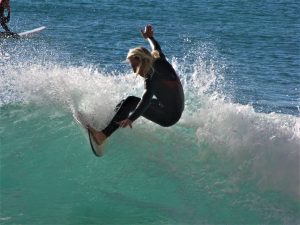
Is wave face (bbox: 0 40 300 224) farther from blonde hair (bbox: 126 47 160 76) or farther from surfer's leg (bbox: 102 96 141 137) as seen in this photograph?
blonde hair (bbox: 126 47 160 76)

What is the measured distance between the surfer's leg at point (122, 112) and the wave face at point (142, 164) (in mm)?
879

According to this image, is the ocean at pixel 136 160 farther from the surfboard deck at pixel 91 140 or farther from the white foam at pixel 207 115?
the surfboard deck at pixel 91 140

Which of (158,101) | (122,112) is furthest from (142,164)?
(122,112)

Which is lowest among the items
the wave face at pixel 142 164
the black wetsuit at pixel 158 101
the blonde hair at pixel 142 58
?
the wave face at pixel 142 164

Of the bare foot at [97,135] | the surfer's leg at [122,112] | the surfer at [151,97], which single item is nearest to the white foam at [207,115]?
the surfer at [151,97]

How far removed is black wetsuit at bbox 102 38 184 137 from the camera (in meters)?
6.93

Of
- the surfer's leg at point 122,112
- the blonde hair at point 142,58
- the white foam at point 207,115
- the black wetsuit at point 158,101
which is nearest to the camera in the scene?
the blonde hair at point 142,58

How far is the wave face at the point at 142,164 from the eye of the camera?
7.32m

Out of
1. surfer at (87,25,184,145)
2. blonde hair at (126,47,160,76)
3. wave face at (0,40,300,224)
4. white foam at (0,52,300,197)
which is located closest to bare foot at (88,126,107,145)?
surfer at (87,25,184,145)

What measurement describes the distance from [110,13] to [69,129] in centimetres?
2090

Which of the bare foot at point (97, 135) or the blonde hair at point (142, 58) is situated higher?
the blonde hair at point (142, 58)

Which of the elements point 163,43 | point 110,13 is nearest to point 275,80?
point 163,43

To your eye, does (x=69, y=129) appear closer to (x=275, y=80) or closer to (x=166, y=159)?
(x=166, y=159)

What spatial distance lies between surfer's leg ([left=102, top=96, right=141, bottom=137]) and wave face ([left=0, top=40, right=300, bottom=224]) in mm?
879
